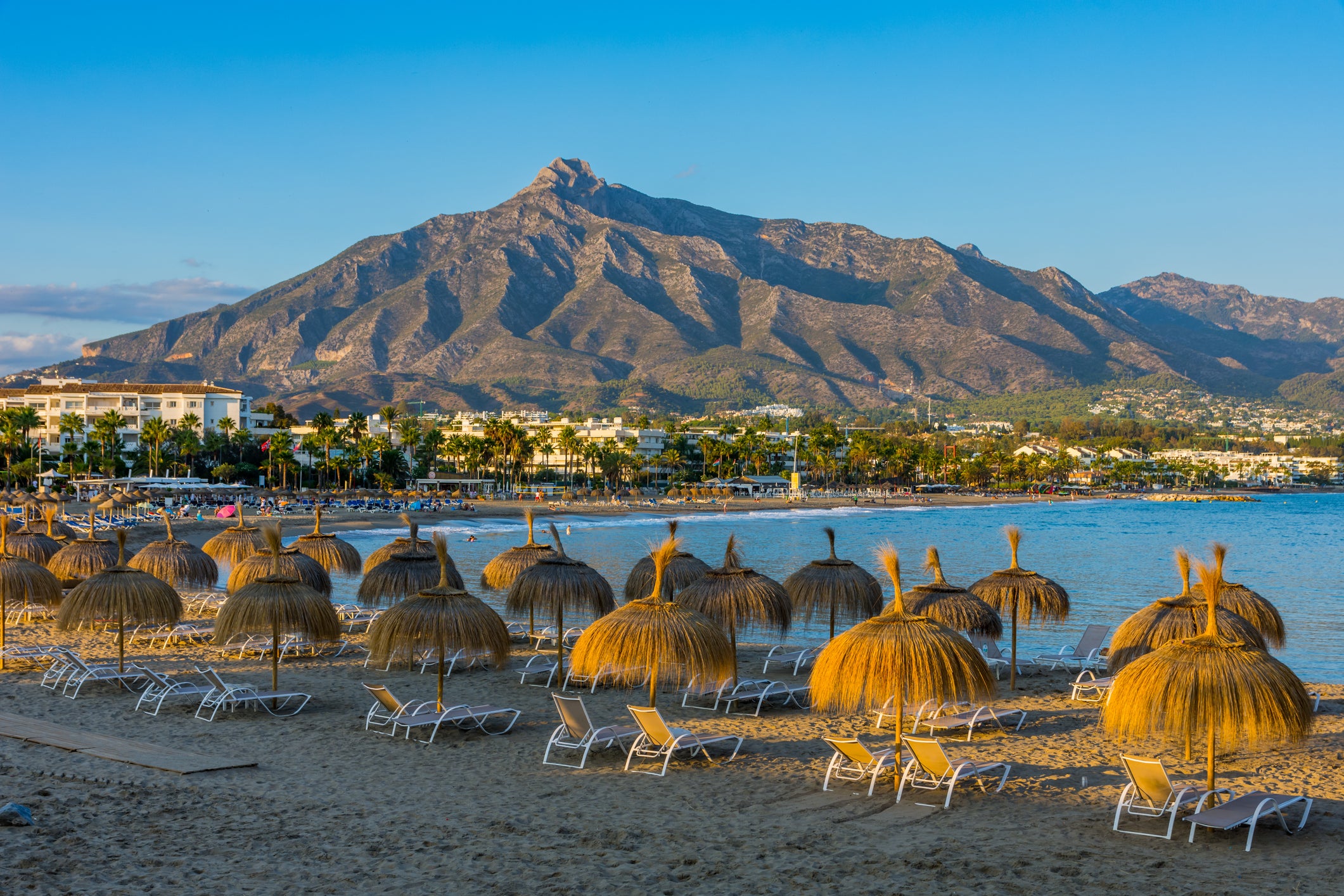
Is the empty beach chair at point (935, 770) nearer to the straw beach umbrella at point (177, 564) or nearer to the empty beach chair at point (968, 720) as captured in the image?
the empty beach chair at point (968, 720)

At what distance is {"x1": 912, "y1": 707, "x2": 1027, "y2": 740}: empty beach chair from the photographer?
38.1 ft

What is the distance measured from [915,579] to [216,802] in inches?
1207

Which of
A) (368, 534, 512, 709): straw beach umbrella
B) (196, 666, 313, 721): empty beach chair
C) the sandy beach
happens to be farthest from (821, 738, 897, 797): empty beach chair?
(196, 666, 313, 721): empty beach chair

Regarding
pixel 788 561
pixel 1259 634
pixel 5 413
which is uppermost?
pixel 5 413

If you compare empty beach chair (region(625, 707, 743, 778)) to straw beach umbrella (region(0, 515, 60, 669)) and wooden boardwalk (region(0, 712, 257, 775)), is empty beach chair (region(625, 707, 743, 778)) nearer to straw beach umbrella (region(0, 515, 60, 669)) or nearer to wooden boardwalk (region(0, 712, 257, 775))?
wooden boardwalk (region(0, 712, 257, 775))

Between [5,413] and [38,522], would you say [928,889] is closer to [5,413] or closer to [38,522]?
[38,522]

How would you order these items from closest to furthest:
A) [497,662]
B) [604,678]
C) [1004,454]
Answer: [497,662]
[604,678]
[1004,454]

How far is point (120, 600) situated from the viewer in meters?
14.2

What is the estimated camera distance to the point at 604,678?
1420 cm

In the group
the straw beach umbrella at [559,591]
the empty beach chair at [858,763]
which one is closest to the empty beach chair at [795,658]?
the straw beach umbrella at [559,591]

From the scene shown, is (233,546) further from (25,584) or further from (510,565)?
(510,565)

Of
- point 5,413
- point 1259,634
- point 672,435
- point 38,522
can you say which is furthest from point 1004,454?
point 1259,634

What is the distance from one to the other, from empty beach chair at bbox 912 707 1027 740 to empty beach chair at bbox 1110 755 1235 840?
8.83 ft

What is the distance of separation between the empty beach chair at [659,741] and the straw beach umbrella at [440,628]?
2054mm
